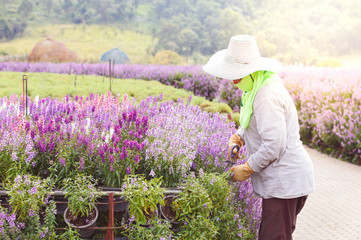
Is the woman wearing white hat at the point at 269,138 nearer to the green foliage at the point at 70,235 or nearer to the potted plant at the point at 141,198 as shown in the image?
the potted plant at the point at 141,198

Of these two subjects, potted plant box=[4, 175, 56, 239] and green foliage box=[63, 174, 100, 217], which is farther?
green foliage box=[63, 174, 100, 217]

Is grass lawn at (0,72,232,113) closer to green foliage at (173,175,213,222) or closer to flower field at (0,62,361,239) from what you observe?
flower field at (0,62,361,239)

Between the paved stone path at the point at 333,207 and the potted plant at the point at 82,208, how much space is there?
2.34 meters

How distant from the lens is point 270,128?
2.66m

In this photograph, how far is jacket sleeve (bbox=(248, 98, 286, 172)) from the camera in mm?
2662

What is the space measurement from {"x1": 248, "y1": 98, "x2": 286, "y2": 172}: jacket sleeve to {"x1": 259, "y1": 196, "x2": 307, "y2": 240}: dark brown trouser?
1.23 feet

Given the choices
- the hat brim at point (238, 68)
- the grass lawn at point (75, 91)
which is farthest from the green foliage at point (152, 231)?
the grass lawn at point (75, 91)

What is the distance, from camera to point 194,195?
2.92 metres

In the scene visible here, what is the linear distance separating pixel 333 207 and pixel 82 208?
11.7 feet

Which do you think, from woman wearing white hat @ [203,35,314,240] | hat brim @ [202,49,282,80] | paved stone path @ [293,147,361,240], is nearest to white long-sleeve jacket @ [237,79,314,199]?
woman wearing white hat @ [203,35,314,240]

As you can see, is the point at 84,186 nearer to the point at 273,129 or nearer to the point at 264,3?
the point at 273,129

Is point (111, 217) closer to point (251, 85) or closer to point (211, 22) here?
point (251, 85)

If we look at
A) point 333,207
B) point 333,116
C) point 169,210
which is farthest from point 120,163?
point 333,116

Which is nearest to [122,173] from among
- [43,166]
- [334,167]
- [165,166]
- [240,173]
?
[165,166]
